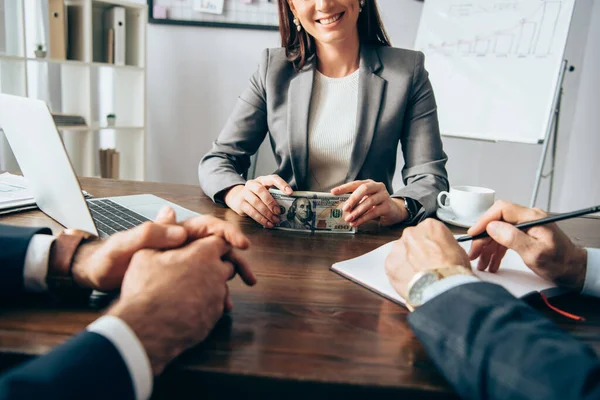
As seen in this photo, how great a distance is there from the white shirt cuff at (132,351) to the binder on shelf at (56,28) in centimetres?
249

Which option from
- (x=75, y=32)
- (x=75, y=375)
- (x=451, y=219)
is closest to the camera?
(x=75, y=375)

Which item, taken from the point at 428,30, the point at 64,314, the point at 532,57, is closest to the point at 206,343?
the point at 64,314

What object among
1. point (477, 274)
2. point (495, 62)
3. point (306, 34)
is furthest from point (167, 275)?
point (495, 62)

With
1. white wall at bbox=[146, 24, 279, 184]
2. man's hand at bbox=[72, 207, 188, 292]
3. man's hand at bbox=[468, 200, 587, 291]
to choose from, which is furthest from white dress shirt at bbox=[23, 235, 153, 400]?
white wall at bbox=[146, 24, 279, 184]

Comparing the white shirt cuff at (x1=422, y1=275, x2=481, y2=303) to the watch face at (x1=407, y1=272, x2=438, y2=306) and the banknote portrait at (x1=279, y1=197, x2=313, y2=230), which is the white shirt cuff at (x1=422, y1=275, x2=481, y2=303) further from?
the banknote portrait at (x1=279, y1=197, x2=313, y2=230)

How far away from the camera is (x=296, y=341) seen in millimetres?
546

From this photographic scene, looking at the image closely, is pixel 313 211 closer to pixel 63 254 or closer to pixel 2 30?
pixel 63 254

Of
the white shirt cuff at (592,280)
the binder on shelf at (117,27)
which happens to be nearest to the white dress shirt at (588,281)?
the white shirt cuff at (592,280)

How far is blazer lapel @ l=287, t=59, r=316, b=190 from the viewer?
1.47 meters

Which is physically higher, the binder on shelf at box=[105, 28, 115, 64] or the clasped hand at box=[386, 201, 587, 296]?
the binder on shelf at box=[105, 28, 115, 64]

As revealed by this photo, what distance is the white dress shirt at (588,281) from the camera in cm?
59

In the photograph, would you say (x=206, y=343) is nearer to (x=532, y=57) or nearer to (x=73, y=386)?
(x=73, y=386)

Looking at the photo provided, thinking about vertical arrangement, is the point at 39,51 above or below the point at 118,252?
above

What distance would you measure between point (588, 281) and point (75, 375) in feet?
2.27
